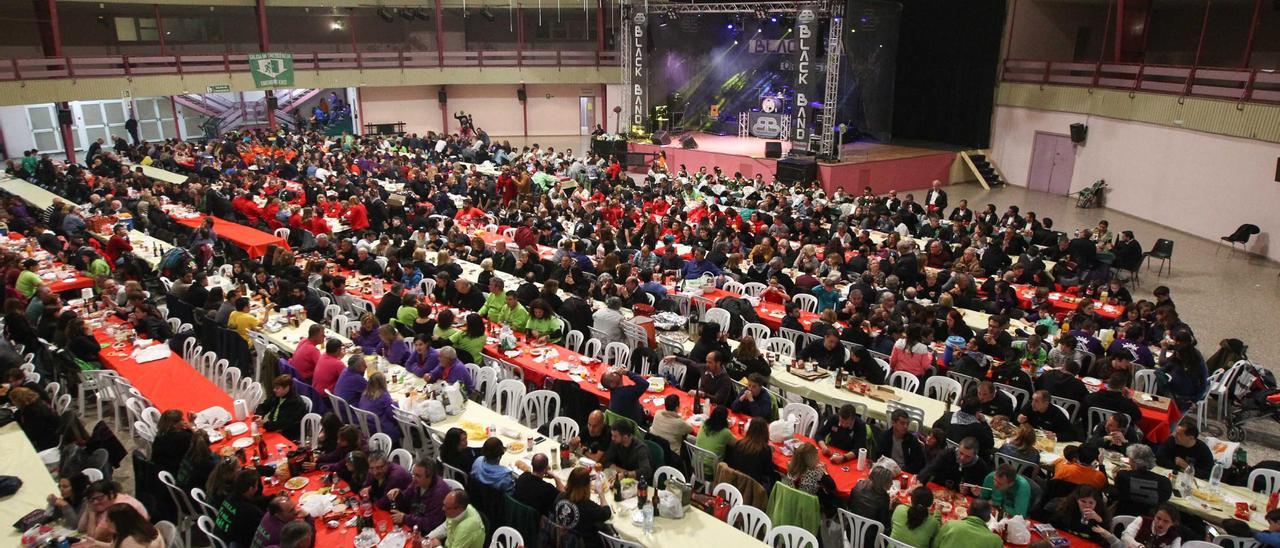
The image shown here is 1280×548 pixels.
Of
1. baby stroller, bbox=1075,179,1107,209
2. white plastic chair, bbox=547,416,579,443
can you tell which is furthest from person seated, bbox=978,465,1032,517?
baby stroller, bbox=1075,179,1107,209

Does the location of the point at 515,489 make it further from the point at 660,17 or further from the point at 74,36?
the point at 74,36

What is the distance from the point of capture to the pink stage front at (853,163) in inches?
909

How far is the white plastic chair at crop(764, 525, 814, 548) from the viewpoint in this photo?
595 centimetres

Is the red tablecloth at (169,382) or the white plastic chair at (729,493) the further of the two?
the red tablecloth at (169,382)

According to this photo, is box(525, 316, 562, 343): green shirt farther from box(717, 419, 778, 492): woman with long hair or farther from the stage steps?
the stage steps

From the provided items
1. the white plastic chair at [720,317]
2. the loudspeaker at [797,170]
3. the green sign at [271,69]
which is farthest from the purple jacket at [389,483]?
the green sign at [271,69]

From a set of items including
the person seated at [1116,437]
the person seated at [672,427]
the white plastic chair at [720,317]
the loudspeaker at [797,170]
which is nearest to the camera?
the person seated at [1116,437]

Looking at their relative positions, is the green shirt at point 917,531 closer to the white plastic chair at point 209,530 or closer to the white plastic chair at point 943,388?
the white plastic chair at point 943,388

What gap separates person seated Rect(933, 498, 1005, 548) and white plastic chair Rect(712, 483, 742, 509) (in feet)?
4.99

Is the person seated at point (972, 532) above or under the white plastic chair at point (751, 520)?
above

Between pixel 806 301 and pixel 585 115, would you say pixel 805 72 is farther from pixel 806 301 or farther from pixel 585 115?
pixel 585 115

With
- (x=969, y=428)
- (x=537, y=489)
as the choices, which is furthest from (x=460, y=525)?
(x=969, y=428)

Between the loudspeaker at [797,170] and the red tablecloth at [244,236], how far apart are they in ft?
44.6

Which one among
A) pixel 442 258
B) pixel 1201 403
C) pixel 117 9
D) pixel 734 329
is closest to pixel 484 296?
pixel 442 258
